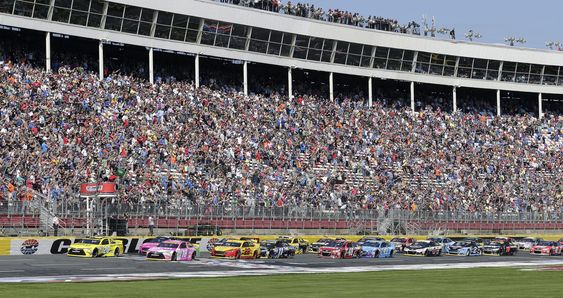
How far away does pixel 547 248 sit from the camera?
2689 inches

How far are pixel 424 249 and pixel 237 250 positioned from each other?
13.9 metres

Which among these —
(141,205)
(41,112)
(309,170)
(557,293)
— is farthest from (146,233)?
(557,293)

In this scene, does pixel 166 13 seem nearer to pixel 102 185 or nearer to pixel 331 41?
pixel 331 41

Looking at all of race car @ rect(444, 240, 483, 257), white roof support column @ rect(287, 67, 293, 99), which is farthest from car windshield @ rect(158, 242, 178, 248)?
white roof support column @ rect(287, 67, 293, 99)

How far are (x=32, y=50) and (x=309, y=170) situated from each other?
19966 mm

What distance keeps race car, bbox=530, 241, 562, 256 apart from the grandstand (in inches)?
258

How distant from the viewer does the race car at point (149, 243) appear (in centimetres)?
5356

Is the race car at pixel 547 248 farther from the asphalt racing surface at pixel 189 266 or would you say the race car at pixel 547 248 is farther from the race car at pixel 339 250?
the race car at pixel 339 250

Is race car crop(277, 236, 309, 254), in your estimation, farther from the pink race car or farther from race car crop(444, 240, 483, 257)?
the pink race car

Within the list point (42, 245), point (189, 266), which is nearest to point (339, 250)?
point (189, 266)

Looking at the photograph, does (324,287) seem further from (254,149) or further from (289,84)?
(289,84)

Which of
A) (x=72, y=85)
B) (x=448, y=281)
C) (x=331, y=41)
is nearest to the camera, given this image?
(x=448, y=281)

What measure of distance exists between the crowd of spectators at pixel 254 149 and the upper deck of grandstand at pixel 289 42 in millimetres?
2753

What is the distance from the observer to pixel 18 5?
67.6 metres
